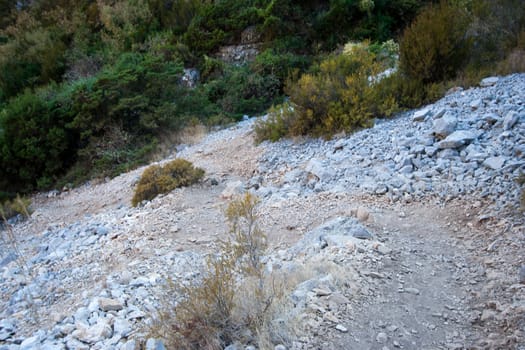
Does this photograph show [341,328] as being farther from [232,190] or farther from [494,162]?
[232,190]

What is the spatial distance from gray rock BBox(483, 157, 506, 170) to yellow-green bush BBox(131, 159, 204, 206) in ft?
13.5

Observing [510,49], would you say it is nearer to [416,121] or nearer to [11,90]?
[416,121]

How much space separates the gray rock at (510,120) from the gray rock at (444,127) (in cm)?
58

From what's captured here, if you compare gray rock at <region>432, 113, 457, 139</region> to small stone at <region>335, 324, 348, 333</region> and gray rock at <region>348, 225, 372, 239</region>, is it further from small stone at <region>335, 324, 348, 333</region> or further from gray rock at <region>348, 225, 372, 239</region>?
small stone at <region>335, 324, 348, 333</region>

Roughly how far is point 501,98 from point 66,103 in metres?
9.73

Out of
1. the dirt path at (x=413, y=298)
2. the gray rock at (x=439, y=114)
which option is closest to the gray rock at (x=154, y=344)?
the dirt path at (x=413, y=298)

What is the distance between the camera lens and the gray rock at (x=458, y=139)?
4988mm

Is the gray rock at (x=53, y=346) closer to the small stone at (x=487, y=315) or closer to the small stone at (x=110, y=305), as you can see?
the small stone at (x=110, y=305)

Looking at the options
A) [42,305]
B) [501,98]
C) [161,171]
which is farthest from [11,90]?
[501,98]

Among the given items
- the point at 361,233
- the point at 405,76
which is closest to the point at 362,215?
the point at 361,233

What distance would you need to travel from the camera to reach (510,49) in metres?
7.50

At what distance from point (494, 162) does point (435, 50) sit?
331 cm

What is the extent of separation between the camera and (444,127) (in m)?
5.30

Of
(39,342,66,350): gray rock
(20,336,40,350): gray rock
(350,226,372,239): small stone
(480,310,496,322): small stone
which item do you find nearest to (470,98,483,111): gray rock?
(350,226,372,239): small stone
